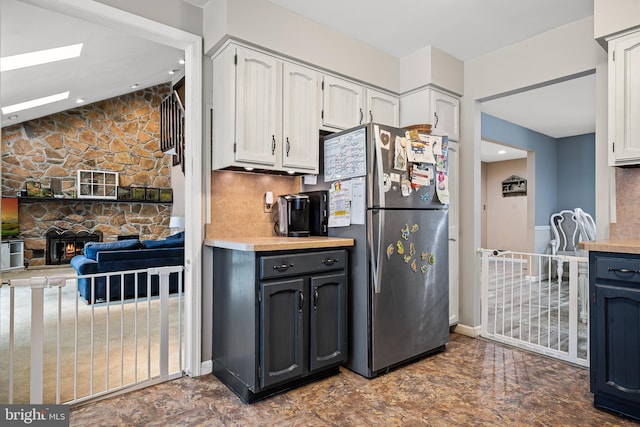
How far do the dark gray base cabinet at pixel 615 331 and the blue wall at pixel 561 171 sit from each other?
4494 mm

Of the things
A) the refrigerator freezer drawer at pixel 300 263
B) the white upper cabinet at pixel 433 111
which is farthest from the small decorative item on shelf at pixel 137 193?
the refrigerator freezer drawer at pixel 300 263

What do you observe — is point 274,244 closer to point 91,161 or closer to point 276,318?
point 276,318

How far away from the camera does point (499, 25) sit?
2.89 meters

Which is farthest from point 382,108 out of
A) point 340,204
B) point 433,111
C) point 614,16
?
point 614,16

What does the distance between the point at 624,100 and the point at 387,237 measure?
1.71 meters

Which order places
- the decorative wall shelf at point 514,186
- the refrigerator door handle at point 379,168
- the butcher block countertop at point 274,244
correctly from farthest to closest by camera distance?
the decorative wall shelf at point 514,186
the refrigerator door handle at point 379,168
the butcher block countertop at point 274,244

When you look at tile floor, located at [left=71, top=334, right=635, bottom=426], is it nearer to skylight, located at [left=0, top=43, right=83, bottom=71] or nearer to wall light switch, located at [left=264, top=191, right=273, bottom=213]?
wall light switch, located at [left=264, top=191, right=273, bottom=213]

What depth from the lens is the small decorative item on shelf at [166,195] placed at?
29.4 ft

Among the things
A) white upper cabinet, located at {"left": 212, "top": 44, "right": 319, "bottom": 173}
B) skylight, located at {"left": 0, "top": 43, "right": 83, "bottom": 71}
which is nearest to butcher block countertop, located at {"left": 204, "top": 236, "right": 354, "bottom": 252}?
white upper cabinet, located at {"left": 212, "top": 44, "right": 319, "bottom": 173}

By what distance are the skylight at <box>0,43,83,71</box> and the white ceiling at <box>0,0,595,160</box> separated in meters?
0.17

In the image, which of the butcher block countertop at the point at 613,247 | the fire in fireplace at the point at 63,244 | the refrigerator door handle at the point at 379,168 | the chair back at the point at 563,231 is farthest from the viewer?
the fire in fireplace at the point at 63,244

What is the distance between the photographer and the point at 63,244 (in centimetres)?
795

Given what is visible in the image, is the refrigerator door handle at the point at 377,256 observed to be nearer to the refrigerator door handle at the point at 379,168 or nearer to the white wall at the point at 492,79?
the refrigerator door handle at the point at 379,168

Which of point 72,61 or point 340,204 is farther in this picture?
point 72,61
